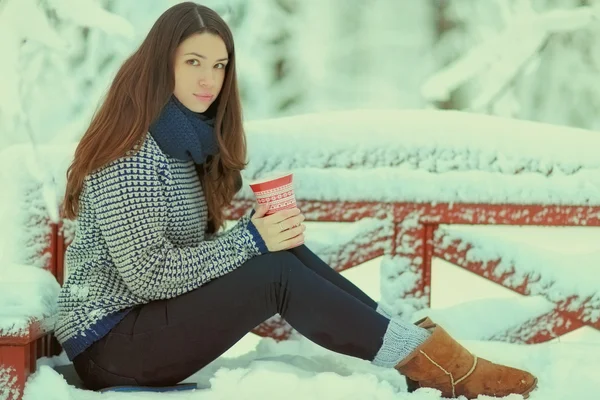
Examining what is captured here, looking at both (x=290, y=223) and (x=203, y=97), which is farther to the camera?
(x=203, y=97)

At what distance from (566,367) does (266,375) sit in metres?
0.86

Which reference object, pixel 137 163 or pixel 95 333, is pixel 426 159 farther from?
pixel 95 333

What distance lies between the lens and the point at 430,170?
235cm

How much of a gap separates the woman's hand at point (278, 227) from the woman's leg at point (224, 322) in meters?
0.03

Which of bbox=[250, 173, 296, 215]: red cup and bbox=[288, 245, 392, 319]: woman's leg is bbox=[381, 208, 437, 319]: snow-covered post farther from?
bbox=[250, 173, 296, 215]: red cup

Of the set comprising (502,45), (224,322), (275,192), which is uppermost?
(502,45)

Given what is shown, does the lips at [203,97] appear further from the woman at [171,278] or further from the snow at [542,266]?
the snow at [542,266]

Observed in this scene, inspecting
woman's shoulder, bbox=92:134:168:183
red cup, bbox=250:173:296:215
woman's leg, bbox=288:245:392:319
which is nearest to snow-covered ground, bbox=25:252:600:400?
woman's leg, bbox=288:245:392:319

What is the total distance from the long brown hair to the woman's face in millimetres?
19

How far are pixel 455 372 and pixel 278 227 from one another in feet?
1.91

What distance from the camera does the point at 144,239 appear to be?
172cm

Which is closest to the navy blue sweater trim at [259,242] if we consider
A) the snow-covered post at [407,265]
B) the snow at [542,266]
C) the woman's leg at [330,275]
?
the woman's leg at [330,275]

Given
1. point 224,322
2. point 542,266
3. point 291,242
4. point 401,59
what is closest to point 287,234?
point 291,242

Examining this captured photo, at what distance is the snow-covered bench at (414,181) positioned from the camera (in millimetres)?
2332
